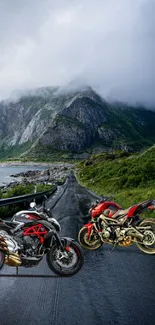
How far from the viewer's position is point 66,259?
20.9 feet

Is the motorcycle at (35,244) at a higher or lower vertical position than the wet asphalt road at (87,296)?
higher

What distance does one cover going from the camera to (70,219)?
18.9 meters

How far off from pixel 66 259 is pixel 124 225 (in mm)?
1865

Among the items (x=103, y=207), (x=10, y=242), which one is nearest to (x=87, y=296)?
(x=103, y=207)

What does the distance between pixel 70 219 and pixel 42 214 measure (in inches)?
503

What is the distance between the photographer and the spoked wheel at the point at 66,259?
20.6 feet

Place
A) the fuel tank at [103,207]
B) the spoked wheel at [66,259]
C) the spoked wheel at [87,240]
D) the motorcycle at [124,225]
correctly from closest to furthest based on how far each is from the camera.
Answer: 1. the spoked wheel at [66,259]
2. the motorcycle at [124,225]
3. the fuel tank at [103,207]
4. the spoked wheel at [87,240]

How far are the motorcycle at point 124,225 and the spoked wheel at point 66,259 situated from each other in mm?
1537

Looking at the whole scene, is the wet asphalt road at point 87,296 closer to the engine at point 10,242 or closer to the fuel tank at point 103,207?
the engine at point 10,242

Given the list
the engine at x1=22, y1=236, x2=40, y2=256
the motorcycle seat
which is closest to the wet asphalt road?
the engine at x1=22, y1=236, x2=40, y2=256

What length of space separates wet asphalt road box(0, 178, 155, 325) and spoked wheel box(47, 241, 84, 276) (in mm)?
784

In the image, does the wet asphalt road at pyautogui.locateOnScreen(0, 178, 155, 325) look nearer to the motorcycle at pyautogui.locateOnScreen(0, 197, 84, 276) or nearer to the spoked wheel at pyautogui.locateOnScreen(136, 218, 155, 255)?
the motorcycle at pyautogui.locateOnScreen(0, 197, 84, 276)

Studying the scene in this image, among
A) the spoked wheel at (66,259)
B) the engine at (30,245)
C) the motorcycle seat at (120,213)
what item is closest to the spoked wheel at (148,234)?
the motorcycle seat at (120,213)

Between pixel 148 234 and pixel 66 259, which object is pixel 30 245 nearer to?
pixel 66 259
